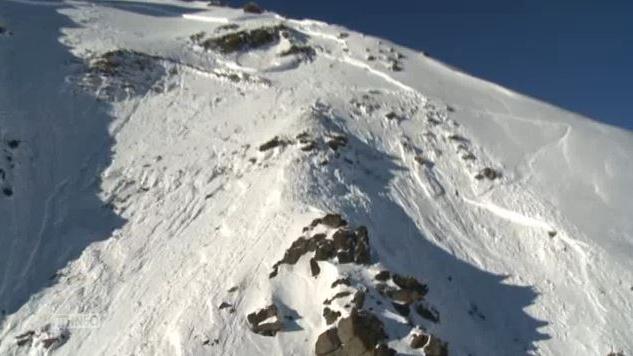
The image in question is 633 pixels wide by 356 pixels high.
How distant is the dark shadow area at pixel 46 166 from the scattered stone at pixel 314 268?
27.0 feet

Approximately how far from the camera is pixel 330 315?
20422 mm

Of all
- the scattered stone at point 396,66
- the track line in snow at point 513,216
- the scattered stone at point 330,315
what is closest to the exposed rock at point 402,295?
the scattered stone at point 330,315

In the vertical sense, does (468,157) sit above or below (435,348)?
above

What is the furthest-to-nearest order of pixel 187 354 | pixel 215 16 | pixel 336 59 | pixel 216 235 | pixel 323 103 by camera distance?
pixel 215 16 < pixel 336 59 < pixel 323 103 < pixel 216 235 < pixel 187 354

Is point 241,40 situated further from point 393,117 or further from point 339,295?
point 339,295

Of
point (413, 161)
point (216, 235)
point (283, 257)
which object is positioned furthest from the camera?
point (413, 161)

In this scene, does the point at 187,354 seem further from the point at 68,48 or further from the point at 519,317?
the point at 68,48

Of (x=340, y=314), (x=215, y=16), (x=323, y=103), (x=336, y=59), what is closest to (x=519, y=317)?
(x=340, y=314)

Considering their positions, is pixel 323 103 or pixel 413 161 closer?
pixel 413 161

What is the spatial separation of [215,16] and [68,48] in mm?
14316

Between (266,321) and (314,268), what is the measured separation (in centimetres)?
227

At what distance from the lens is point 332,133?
1276 inches

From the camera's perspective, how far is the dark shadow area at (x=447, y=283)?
22.5 m

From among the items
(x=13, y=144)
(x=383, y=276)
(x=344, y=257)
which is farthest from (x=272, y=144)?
(x=13, y=144)
